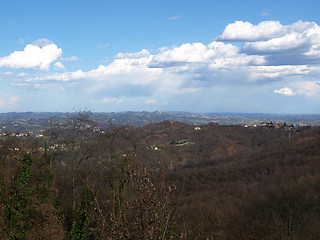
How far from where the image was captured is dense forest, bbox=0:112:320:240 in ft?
25.8

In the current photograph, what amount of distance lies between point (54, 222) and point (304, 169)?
5454 cm

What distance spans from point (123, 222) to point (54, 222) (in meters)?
15.6

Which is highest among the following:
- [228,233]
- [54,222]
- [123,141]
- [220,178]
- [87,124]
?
[87,124]

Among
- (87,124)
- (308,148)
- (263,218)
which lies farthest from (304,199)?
(308,148)

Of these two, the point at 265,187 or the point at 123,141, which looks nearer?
the point at 123,141

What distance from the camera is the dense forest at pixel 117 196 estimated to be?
25.8ft

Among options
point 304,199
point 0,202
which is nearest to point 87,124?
point 0,202

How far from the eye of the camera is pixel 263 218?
120 ft

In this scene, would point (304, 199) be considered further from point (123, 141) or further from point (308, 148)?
point (308, 148)

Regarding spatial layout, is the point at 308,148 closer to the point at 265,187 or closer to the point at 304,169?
the point at 304,169

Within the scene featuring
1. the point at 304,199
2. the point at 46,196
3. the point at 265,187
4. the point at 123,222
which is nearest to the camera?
the point at 123,222

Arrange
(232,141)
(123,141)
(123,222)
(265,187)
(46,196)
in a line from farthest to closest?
(232,141) < (265,187) < (123,141) < (46,196) < (123,222)

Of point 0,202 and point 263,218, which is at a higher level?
point 0,202

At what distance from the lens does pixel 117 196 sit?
898 centimetres
